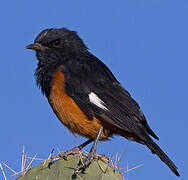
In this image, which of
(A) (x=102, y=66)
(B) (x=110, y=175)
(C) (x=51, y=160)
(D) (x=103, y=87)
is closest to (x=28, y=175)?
(C) (x=51, y=160)

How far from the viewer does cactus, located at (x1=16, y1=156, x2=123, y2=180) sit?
320 centimetres

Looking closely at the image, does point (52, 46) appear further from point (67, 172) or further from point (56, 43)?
point (67, 172)

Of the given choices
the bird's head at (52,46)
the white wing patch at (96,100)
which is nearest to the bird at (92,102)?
the white wing patch at (96,100)

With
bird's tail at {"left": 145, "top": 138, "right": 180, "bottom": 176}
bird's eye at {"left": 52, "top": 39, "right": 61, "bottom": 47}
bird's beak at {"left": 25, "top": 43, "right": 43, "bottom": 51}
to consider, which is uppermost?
bird's eye at {"left": 52, "top": 39, "right": 61, "bottom": 47}

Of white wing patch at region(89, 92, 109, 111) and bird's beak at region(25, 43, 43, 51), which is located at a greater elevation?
bird's beak at region(25, 43, 43, 51)

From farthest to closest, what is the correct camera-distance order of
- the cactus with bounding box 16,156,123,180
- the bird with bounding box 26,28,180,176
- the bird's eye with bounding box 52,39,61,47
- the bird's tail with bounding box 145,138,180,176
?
the bird's eye with bounding box 52,39,61,47 < the bird with bounding box 26,28,180,176 < the bird's tail with bounding box 145,138,180,176 < the cactus with bounding box 16,156,123,180

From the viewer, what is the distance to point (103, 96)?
4.86 meters

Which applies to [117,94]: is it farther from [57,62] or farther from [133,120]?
[57,62]

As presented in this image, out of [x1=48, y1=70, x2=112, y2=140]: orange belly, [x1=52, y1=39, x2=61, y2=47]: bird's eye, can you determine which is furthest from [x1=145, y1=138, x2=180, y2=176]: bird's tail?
[x1=52, y1=39, x2=61, y2=47]: bird's eye

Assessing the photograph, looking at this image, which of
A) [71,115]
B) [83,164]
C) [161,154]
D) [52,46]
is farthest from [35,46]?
[83,164]

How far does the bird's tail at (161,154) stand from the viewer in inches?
174

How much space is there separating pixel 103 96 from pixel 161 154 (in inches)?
41.8

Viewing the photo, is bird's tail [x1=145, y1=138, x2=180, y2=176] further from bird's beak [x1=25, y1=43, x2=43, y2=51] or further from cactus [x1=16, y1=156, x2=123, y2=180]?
bird's beak [x1=25, y1=43, x2=43, y2=51]

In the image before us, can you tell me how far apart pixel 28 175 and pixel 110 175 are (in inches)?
29.0
